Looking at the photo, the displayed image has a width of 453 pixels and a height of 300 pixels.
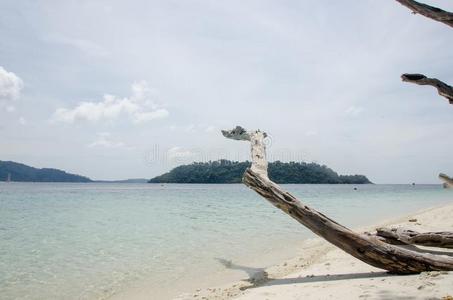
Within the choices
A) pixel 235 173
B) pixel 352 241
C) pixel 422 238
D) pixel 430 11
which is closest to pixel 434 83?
pixel 430 11

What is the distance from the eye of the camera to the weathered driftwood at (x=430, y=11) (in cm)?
377

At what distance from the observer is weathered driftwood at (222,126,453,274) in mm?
5328

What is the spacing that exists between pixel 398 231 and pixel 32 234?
13443mm

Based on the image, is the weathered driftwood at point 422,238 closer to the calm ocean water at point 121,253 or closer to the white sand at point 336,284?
the white sand at point 336,284

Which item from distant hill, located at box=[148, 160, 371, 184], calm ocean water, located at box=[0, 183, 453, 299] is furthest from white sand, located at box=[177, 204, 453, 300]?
distant hill, located at box=[148, 160, 371, 184]

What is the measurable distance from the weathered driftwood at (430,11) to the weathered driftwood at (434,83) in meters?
1.00

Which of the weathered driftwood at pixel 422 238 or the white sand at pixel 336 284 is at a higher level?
the weathered driftwood at pixel 422 238

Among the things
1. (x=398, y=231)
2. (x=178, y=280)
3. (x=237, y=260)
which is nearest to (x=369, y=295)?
(x=398, y=231)

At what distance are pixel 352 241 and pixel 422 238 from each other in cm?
207

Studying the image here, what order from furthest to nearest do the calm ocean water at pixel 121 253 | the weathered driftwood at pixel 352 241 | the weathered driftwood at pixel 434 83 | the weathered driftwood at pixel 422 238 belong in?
the calm ocean water at pixel 121 253
the weathered driftwood at pixel 422 238
the weathered driftwood at pixel 352 241
the weathered driftwood at pixel 434 83

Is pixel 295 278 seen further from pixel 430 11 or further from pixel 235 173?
pixel 235 173

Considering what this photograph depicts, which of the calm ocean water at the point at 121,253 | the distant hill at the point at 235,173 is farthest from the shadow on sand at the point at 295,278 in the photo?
the distant hill at the point at 235,173

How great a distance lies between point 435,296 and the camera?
13.3 feet

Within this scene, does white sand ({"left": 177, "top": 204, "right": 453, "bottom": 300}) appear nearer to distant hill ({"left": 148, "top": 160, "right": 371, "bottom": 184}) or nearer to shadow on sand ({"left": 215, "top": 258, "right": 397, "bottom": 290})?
shadow on sand ({"left": 215, "top": 258, "right": 397, "bottom": 290})
